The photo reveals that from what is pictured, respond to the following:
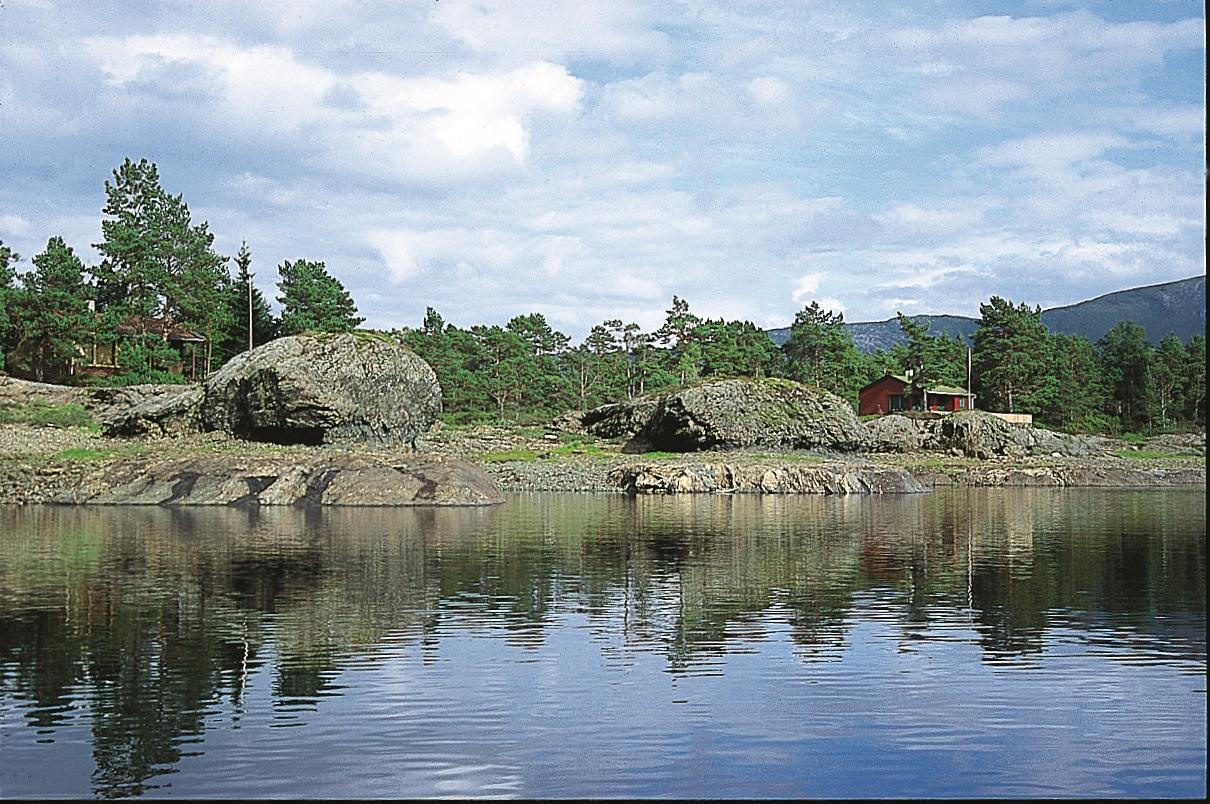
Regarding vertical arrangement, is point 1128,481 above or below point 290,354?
below

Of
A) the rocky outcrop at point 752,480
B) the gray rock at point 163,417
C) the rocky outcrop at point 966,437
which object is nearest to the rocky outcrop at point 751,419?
the rocky outcrop at point 966,437

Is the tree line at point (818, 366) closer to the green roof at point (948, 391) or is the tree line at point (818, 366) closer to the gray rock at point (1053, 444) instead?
the green roof at point (948, 391)

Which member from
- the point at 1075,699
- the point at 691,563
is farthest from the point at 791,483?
the point at 1075,699

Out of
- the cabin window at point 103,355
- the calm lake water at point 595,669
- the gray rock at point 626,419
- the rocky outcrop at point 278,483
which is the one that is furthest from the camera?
the cabin window at point 103,355

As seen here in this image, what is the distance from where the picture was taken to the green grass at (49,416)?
46281 mm

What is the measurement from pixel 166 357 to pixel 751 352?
43098mm

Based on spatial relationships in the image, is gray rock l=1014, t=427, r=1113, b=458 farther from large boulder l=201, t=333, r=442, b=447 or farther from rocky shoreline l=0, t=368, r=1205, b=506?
large boulder l=201, t=333, r=442, b=447

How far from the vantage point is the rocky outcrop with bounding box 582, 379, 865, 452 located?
5125cm

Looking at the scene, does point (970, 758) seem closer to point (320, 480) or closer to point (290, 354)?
point (320, 480)

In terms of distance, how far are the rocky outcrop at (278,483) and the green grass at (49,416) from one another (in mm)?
12768

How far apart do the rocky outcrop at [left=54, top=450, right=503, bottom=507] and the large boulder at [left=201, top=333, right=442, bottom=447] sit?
5725mm

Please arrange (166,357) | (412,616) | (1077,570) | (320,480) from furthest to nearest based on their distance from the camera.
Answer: (166,357) → (320,480) → (1077,570) → (412,616)

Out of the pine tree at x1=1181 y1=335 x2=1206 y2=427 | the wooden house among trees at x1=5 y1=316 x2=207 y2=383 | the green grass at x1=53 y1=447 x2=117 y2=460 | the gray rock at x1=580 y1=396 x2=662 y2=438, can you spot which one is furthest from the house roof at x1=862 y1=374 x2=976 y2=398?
the green grass at x1=53 y1=447 x2=117 y2=460

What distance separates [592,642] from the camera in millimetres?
13164
